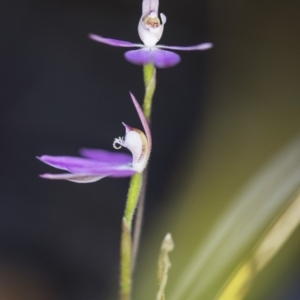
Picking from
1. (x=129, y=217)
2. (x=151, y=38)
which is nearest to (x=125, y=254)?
(x=129, y=217)

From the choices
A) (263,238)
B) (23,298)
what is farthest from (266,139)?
(23,298)

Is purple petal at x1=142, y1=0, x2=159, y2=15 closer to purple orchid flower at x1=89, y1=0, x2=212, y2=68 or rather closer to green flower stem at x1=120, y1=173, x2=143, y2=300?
purple orchid flower at x1=89, y1=0, x2=212, y2=68

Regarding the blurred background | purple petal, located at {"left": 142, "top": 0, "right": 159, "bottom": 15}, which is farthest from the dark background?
purple petal, located at {"left": 142, "top": 0, "right": 159, "bottom": 15}

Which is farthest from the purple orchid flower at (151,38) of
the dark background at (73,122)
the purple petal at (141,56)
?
the dark background at (73,122)

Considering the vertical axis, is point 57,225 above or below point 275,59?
below

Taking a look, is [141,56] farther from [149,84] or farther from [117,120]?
[117,120]

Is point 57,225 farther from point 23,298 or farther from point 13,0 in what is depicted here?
point 13,0

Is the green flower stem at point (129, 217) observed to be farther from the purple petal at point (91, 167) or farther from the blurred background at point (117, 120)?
the blurred background at point (117, 120)
